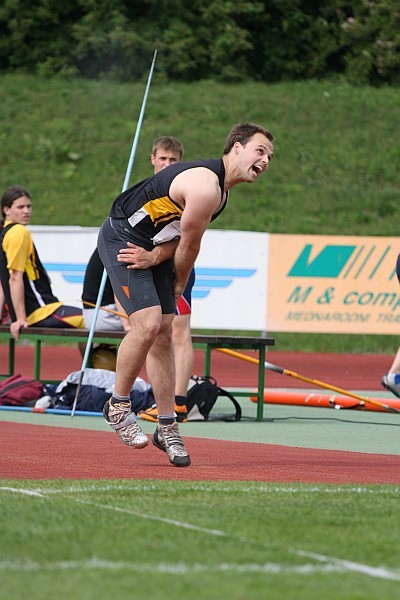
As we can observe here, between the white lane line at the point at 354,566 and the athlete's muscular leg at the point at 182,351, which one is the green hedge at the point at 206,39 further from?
the white lane line at the point at 354,566

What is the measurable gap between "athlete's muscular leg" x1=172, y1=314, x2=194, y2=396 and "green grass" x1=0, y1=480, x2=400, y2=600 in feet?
12.3

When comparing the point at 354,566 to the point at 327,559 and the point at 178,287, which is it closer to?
the point at 327,559

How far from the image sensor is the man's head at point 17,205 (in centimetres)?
1102

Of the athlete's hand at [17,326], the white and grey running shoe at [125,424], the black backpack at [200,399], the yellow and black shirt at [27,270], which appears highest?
the white and grey running shoe at [125,424]

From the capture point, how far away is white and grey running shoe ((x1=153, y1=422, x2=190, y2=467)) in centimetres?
691

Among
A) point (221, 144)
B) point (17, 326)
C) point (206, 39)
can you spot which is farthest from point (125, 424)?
point (206, 39)

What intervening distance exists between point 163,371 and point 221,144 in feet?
71.7

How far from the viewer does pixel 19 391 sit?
10922 millimetres

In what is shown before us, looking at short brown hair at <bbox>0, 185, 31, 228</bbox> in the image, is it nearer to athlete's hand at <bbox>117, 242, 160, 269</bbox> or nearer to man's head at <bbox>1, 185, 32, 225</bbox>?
man's head at <bbox>1, 185, 32, 225</bbox>

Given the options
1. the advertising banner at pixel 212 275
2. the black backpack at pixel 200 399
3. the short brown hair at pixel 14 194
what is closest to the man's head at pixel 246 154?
the black backpack at pixel 200 399

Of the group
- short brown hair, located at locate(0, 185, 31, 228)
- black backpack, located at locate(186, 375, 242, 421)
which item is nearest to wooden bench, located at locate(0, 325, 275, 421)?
black backpack, located at locate(186, 375, 242, 421)

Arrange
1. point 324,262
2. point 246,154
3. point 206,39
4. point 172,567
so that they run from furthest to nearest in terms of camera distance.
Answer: point 206,39 → point 324,262 → point 246,154 → point 172,567

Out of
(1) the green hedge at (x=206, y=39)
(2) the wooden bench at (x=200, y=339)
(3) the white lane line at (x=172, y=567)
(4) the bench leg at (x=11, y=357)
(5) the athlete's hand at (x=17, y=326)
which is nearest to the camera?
(3) the white lane line at (x=172, y=567)

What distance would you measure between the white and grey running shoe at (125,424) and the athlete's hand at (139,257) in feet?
2.63
